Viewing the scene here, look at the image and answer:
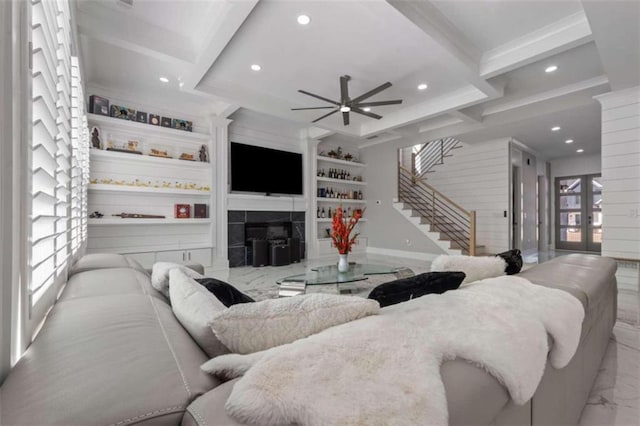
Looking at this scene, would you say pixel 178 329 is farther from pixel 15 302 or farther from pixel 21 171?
pixel 21 171

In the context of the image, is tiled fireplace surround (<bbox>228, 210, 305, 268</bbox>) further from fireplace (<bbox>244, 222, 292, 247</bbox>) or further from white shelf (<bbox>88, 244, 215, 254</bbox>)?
white shelf (<bbox>88, 244, 215, 254</bbox>)

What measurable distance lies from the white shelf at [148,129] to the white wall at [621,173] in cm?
625

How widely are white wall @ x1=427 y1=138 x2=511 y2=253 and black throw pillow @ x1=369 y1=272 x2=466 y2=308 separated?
5.91 meters

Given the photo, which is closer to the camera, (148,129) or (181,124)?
(148,129)

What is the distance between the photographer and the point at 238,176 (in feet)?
18.7

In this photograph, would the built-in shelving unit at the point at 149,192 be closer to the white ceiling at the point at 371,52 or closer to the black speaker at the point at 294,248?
the white ceiling at the point at 371,52

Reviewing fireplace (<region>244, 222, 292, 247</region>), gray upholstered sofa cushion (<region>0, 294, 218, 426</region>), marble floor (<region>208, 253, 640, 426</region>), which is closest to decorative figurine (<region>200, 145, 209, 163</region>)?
fireplace (<region>244, 222, 292, 247</region>)

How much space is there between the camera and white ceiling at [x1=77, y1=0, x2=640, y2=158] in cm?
277

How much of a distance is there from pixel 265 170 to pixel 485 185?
16.5 ft

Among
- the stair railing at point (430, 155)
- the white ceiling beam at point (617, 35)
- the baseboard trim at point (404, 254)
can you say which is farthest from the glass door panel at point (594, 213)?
the white ceiling beam at point (617, 35)

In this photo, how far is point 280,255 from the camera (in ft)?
18.9

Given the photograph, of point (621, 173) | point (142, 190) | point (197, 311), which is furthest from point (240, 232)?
point (621, 173)

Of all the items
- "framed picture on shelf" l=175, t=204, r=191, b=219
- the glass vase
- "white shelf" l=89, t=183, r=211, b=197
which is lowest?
the glass vase

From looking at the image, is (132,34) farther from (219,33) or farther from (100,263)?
(100,263)
